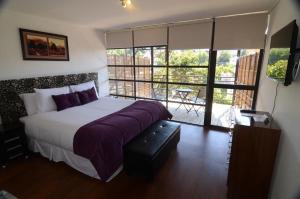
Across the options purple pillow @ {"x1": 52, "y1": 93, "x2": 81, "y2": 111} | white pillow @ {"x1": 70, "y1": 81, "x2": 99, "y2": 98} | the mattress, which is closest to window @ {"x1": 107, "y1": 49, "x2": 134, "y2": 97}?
white pillow @ {"x1": 70, "y1": 81, "x2": 99, "y2": 98}

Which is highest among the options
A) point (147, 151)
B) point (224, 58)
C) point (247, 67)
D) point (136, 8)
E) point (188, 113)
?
point (136, 8)

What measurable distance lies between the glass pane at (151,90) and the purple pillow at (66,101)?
185 cm

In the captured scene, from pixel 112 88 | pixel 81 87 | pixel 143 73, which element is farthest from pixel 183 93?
pixel 81 87

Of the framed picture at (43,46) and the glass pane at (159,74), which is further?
the glass pane at (159,74)

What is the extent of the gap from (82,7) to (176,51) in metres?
Answer: 2.22

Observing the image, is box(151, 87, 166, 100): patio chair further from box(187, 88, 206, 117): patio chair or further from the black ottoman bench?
the black ottoman bench

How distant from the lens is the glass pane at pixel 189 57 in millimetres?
3654

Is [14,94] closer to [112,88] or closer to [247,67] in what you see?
[112,88]

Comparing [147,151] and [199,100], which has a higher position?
[199,100]

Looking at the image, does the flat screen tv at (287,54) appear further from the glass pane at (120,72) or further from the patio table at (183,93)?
the glass pane at (120,72)

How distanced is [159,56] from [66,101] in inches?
95.8

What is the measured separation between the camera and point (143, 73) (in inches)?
178

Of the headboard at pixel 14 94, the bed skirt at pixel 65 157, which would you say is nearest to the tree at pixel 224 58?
the bed skirt at pixel 65 157

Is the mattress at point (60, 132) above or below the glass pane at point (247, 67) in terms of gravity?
below
